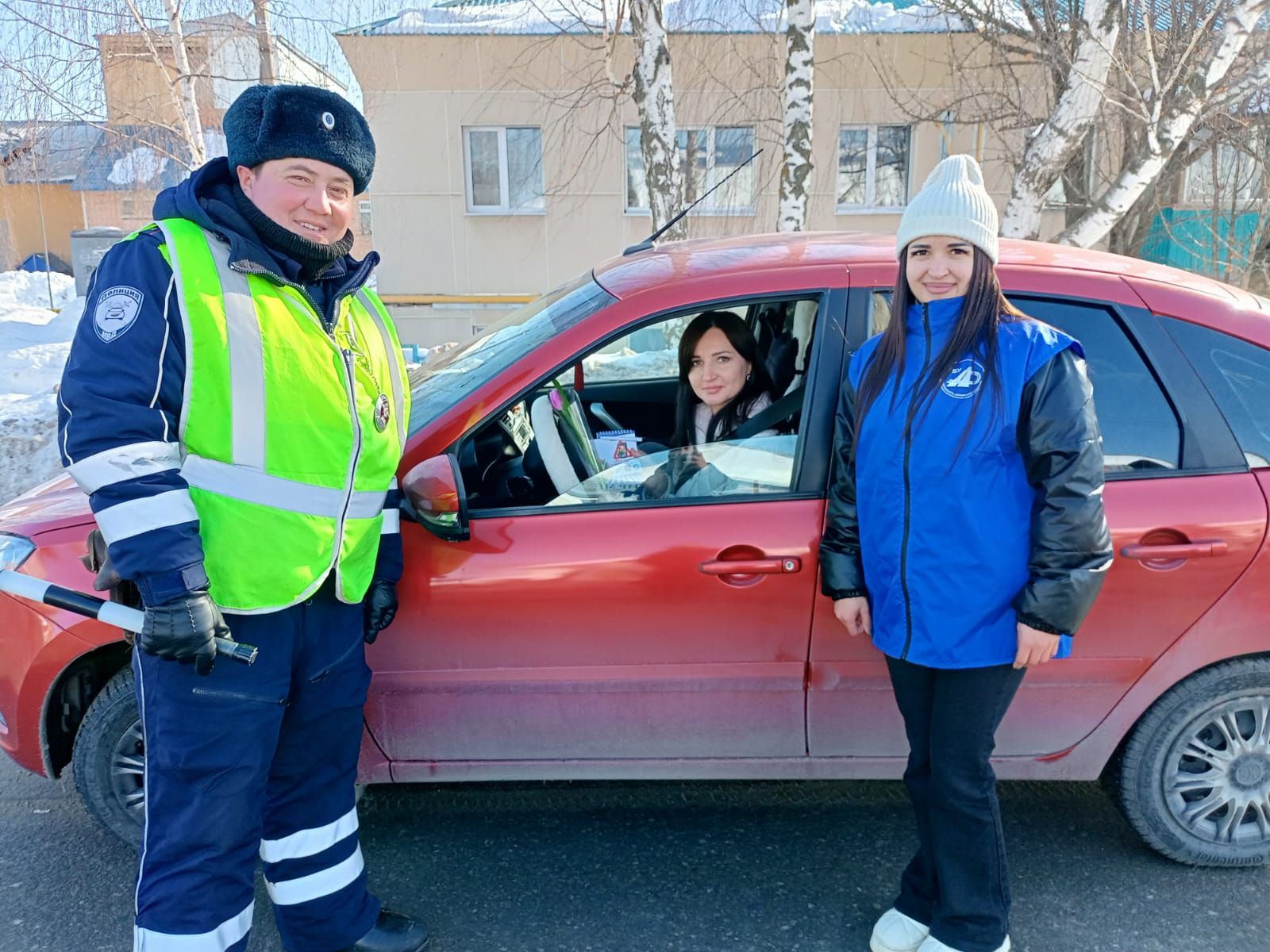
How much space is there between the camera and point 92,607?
6.23 feet

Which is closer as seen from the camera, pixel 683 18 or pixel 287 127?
pixel 287 127

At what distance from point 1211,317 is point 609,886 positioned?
2.21 meters

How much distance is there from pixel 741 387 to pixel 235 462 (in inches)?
61.4

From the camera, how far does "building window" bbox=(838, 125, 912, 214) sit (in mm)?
A: 12383

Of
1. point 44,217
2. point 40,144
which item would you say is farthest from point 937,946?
point 44,217

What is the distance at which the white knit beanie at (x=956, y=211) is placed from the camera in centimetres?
195

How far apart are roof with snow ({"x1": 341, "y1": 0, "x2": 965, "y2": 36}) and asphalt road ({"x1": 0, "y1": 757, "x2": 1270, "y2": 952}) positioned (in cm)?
1006

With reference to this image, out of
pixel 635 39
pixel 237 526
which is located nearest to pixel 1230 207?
pixel 635 39

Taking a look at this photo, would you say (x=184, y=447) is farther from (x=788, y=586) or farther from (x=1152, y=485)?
(x=1152, y=485)

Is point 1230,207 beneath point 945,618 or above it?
above

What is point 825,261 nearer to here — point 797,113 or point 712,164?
point 797,113

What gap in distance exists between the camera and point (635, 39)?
26.8ft

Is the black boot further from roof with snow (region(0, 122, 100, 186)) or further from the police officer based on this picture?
roof with snow (region(0, 122, 100, 186))

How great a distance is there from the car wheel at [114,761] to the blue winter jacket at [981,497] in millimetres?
1971
